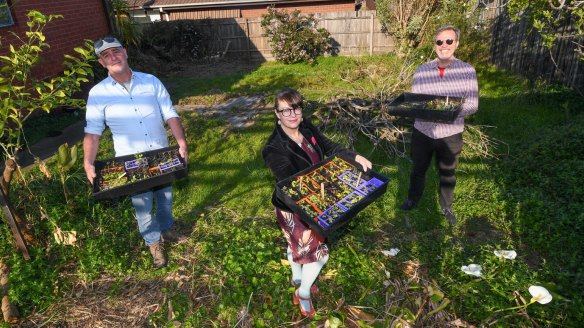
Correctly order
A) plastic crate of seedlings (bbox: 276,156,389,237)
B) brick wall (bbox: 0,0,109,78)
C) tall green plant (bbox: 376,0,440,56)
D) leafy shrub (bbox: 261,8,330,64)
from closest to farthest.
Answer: plastic crate of seedlings (bbox: 276,156,389,237), brick wall (bbox: 0,0,109,78), tall green plant (bbox: 376,0,440,56), leafy shrub (bbox: 261,8,330,64)

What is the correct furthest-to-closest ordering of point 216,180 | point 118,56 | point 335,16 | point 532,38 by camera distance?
point 335,16, point 532,38, point 216,180, point 118,56

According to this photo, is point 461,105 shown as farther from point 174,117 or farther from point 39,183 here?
point 39,183

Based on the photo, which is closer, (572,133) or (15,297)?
(15,297)

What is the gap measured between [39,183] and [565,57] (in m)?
9.80

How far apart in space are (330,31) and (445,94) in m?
11.8

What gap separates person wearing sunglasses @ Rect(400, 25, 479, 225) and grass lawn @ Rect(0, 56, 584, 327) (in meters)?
0.75

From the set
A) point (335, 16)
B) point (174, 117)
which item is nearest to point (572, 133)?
point (174, 117)

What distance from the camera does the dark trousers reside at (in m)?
3.67

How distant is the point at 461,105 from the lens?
3465 mm

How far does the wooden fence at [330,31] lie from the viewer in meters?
14.2

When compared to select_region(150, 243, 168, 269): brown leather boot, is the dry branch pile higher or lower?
higher

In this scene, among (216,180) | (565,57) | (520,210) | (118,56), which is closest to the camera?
(118,56)

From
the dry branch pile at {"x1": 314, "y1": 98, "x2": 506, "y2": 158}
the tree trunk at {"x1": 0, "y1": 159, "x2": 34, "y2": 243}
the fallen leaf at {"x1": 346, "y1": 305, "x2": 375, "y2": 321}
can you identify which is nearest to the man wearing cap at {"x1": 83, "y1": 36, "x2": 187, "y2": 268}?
the tree trunk at {"x1": 0, "y1": 159, "x2": 34, "y2": 243}

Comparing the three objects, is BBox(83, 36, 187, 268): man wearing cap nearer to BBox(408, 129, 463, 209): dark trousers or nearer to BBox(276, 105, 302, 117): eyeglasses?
BBox(276, 105, 302, 117): eyeglasses
